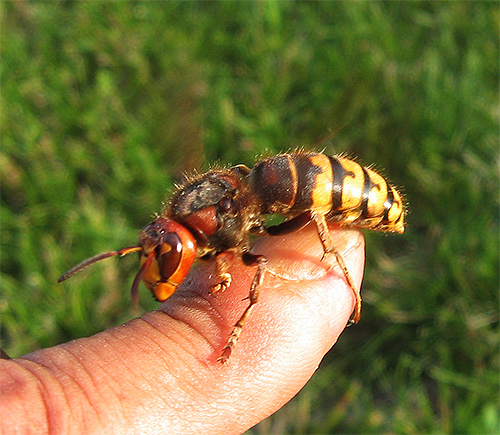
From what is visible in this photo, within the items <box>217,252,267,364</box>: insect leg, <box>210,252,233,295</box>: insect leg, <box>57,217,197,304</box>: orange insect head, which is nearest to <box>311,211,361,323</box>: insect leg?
<box>217,252,267,364</box>: insect leg

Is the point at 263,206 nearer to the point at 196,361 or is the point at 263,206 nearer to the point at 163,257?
the point at 163,257

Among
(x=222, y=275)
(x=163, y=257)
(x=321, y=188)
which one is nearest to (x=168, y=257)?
(x=163, y=257)

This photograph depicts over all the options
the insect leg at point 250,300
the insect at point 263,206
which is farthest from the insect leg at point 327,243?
the insect leg at point 250,300

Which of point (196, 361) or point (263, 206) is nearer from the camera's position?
point (196, 361)

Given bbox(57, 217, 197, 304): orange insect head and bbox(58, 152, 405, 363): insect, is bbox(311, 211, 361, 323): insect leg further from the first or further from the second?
bbox(57, 217, 197, 304): orange insect head

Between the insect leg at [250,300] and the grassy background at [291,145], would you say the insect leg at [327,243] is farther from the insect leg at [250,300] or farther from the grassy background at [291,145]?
the grassy background at [291,145]
